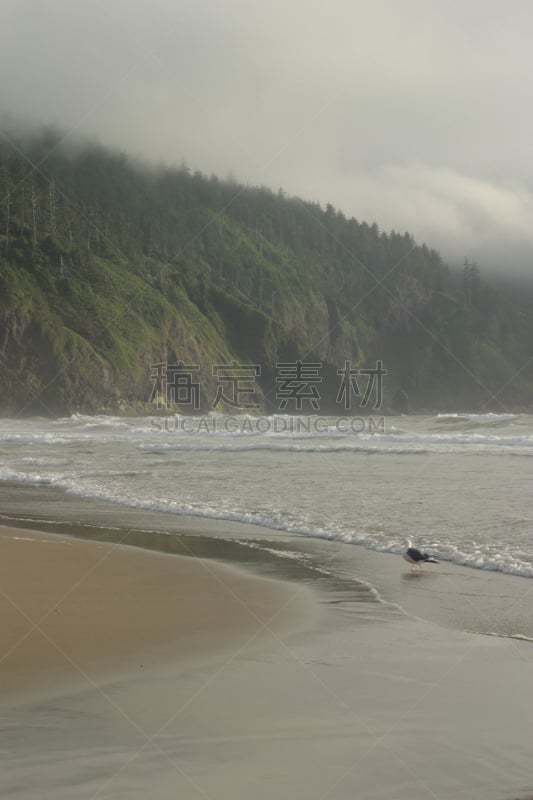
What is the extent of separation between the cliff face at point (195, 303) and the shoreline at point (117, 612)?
71.9m

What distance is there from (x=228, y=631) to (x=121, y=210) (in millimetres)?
144239

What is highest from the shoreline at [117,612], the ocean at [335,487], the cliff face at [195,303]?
the cliff face at [195,303]

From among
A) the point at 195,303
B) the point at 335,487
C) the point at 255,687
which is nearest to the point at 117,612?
the point at 255,687

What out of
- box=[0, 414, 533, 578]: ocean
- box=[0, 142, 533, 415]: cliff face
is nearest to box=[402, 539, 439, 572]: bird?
box=[0, 414, 533, 578]: ocean

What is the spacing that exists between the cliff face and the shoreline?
236ft

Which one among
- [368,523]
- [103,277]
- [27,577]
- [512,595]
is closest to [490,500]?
[368,523]

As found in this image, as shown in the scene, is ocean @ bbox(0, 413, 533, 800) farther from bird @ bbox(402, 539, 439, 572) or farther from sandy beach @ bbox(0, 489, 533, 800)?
bird @ bbox(402, 539, 439, 572)

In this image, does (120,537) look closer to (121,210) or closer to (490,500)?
(490,500)

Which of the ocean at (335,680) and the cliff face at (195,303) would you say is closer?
the ocean at (335,680)

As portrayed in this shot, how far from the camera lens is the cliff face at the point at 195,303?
280ft

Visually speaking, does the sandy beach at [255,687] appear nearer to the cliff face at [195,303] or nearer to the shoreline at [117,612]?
the shoreline at [117,612]

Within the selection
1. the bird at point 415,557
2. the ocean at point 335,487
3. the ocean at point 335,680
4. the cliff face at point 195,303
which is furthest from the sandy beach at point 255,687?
the cliff face at point 195,303

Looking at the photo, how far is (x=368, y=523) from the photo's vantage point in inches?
487

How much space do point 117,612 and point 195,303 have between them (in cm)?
10487
